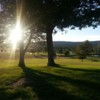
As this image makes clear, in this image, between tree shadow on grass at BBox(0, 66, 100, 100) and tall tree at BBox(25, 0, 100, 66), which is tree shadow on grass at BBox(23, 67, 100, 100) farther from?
tall tree at BBox(25, 0, 100, 66)

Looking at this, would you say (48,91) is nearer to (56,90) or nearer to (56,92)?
(56,90)

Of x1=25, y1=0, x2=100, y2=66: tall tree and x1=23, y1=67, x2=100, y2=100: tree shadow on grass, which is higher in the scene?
x1=25, y1=0, x2=100, y2=66: tall tree

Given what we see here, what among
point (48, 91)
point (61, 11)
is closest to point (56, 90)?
point (48, 91)

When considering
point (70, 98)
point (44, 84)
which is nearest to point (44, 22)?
point (44, 84)

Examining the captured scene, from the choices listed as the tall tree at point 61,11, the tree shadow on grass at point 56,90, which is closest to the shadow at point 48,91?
the tree shadow on grass at point 56,90

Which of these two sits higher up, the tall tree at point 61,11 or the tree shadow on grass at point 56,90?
the tall tree at point 61,11

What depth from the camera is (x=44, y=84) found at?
44.0 ft

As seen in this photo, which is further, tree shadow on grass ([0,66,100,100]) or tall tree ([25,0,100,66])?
tall tree ([25,0,100,66])

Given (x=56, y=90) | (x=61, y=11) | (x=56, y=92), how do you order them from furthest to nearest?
(x=61, y=11), (x=56, y=90), (x=56, y=92)

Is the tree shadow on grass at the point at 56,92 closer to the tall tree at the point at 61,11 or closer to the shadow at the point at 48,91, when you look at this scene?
the shadow at the point at 48,91

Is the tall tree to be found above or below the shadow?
above

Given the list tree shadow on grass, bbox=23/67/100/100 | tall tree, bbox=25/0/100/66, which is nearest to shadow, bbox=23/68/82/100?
tree shadow on grass, bbox=23/67/100/100

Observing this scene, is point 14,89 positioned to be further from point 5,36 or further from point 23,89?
point 5,36

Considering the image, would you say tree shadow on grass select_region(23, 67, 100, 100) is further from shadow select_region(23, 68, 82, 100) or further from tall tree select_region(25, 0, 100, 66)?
tall tree select_region(25, 0, 100, 66)
